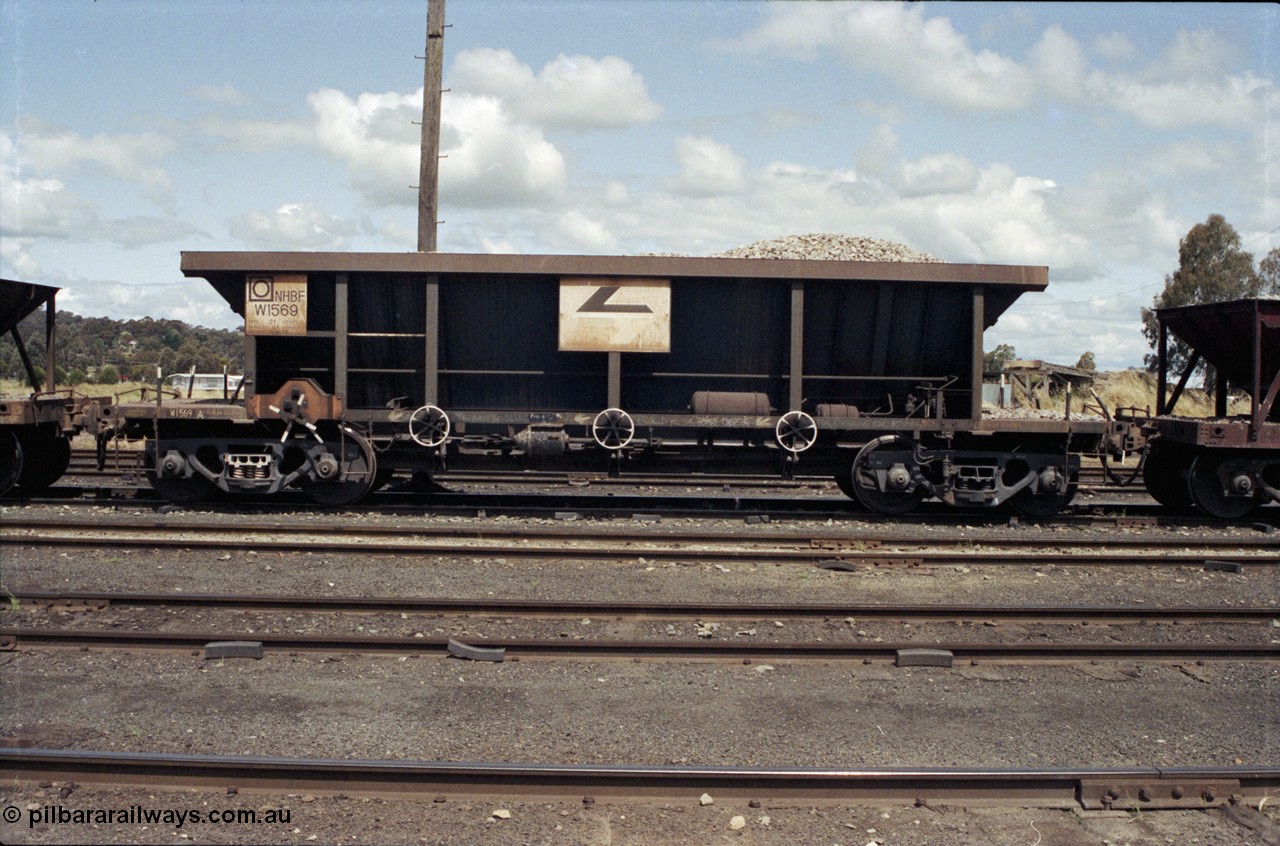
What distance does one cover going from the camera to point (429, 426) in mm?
11820

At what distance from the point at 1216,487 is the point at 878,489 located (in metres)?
4.39

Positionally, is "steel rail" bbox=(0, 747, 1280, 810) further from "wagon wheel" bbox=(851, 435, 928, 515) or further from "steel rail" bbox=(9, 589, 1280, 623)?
"wagon wheel" bbox=(851, 435, 928, 515)

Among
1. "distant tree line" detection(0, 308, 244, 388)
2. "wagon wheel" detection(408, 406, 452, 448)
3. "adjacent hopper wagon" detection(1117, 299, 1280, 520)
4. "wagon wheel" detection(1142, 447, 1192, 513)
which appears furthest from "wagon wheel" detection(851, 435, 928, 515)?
"distant tree line" detection(0, 308, 244, 388)

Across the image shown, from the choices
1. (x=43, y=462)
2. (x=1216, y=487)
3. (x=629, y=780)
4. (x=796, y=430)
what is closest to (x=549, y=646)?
(x=629, y=780)

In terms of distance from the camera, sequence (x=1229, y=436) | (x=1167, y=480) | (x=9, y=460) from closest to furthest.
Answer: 1. (x=1229, y=436)
2. (x=9, y=460)
3. (x=1167, y=480)

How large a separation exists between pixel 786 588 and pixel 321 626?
3.84 m

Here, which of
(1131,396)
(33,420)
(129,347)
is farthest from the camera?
Answer: (129,347)

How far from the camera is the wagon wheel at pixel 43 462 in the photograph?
1263cm

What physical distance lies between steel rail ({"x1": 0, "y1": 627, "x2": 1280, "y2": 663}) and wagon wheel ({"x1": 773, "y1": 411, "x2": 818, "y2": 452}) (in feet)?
17.3

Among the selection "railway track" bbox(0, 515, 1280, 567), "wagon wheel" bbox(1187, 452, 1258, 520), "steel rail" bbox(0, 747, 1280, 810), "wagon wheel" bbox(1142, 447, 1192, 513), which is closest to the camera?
"steel rail" bbox(0, 747, 1280, 810)

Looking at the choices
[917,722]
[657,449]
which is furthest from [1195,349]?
[917,722]

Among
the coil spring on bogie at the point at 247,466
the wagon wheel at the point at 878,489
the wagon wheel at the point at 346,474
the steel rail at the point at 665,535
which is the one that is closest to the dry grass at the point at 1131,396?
the wagon wheel at the point at 878,489

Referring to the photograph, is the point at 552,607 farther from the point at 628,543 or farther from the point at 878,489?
the point at 878,489

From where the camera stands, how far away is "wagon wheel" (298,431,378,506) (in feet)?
38.8
